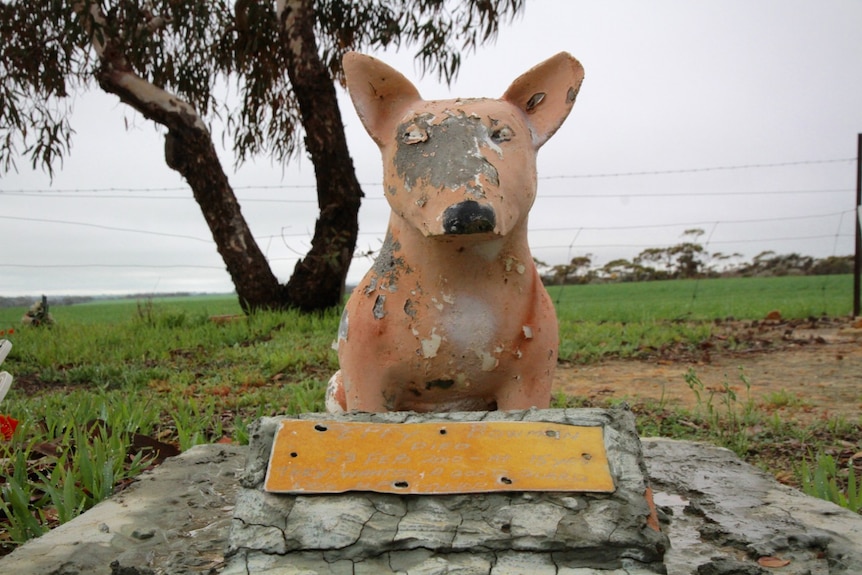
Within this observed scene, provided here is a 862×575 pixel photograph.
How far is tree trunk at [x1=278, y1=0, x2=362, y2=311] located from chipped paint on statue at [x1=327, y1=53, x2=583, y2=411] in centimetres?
464

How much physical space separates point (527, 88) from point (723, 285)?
15.1 meters

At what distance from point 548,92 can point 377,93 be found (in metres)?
0.50

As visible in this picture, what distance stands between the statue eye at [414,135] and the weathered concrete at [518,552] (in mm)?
1035

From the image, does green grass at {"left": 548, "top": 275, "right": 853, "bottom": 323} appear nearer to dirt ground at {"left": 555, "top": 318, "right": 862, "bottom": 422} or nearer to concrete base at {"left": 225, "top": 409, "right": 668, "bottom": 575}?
dirt ground at {"left": 555, "top": 318, "right": 862, "bottom": 422}

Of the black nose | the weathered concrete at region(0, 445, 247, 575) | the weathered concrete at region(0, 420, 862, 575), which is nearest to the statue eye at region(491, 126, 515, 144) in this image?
the black nose

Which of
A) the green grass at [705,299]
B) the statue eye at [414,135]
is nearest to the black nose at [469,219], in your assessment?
the statue eye at [414,135]

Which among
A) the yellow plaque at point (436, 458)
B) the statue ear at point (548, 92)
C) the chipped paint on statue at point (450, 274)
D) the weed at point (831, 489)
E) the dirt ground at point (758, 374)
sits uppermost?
the statue ear at point (548, 92)

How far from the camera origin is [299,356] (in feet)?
16.9

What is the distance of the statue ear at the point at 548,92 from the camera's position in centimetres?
215

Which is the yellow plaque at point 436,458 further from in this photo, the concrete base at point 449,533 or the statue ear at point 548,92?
the statue ear at point 548,92

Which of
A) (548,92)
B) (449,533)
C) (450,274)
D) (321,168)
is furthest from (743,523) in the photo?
(321,168)

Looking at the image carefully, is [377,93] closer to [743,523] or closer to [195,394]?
[743,523]

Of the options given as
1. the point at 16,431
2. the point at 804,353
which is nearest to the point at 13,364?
the point at 16,431

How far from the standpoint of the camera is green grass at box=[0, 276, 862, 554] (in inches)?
91.3
